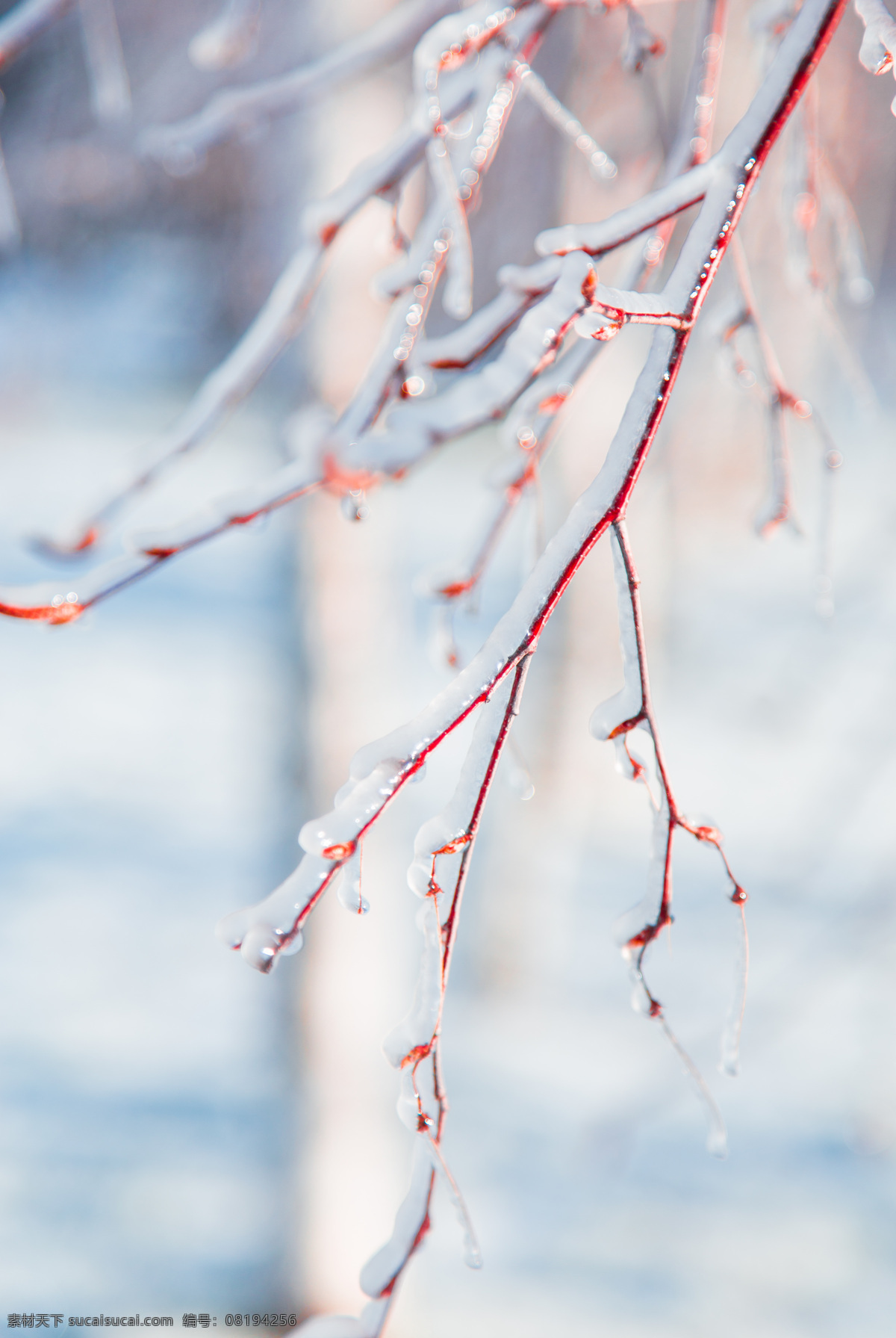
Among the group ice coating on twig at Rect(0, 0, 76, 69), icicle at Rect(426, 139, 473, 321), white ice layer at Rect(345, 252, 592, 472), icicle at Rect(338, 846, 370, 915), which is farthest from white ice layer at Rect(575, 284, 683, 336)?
ice coating on twig at Rect(0, 0, 76, 69)

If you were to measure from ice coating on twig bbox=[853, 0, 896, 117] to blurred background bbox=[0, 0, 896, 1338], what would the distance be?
0.26 m

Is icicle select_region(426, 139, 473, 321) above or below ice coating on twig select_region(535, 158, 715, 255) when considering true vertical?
above

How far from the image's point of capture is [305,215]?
2.01ft

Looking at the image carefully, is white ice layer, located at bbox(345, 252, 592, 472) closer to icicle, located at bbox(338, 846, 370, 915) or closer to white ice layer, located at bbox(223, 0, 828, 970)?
white ice layer, located at bbox(223, 0, 828, 970)

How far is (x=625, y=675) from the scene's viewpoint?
44 cm

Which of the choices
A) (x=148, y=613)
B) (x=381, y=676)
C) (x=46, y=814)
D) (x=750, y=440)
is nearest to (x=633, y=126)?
(x=750, y=440)

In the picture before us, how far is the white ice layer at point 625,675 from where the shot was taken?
0.42 meters

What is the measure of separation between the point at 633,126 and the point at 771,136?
128cm

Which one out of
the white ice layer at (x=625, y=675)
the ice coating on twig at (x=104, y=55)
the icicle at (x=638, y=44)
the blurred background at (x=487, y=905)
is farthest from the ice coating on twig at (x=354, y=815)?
the ice coating on twig at (x=104, y=55)

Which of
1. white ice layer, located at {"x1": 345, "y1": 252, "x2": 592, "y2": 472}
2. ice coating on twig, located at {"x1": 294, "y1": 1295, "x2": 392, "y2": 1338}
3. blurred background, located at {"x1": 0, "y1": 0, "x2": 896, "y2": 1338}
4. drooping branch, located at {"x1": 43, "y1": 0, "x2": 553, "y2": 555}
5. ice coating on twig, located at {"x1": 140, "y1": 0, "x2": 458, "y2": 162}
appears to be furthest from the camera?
blurred background, located at {"x1": 0, "y1": 0, "x2": 896, "y2": 1338}

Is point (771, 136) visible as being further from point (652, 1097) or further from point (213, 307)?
point (213, 307)

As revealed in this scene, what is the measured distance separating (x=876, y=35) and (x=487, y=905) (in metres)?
2.55

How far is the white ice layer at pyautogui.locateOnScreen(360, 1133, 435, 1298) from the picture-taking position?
17.7 inches

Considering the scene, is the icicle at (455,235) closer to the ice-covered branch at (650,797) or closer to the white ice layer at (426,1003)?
the ice-covered branch at (650,797)
